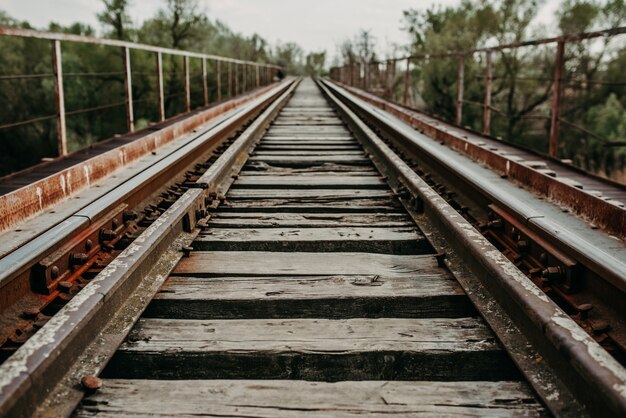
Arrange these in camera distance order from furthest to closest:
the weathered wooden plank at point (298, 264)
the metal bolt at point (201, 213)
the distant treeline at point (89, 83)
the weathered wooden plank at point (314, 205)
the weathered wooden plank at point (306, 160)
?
the distant treeline at point (89, 83) < the weathered wooden plank at point (306, 160) < the weathered wooden plank at point (314, 205) < the metal bolt at point (201, 213) < the weathered wooden plank at point (298, 264)

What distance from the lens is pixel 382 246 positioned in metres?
2.88

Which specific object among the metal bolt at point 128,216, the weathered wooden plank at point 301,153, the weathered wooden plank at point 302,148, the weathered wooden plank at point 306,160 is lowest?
the metal bolt at point 128,216

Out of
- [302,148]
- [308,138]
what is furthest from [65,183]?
[308,138]

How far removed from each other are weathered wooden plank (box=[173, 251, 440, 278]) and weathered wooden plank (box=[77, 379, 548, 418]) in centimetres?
87

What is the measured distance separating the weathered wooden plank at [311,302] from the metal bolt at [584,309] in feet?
1.24

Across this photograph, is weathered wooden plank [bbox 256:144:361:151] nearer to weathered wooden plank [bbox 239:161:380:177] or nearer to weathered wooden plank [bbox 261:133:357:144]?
weathered wooden plank [bbox 261:133:357:144]

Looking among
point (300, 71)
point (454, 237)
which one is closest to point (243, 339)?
point (454, 237)

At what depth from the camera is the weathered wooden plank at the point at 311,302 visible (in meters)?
2.15

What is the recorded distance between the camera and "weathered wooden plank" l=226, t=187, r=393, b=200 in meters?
4.00

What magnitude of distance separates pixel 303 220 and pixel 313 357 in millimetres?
1663

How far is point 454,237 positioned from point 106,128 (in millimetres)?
42140

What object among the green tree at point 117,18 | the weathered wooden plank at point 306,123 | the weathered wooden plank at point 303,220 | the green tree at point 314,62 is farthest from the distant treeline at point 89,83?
the green tree at point 314,62

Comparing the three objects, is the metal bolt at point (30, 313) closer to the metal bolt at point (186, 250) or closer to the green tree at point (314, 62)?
the metal bolt at point (186, 250)

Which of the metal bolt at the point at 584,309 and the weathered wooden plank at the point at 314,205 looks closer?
the metal bolt at the point at 584,309
